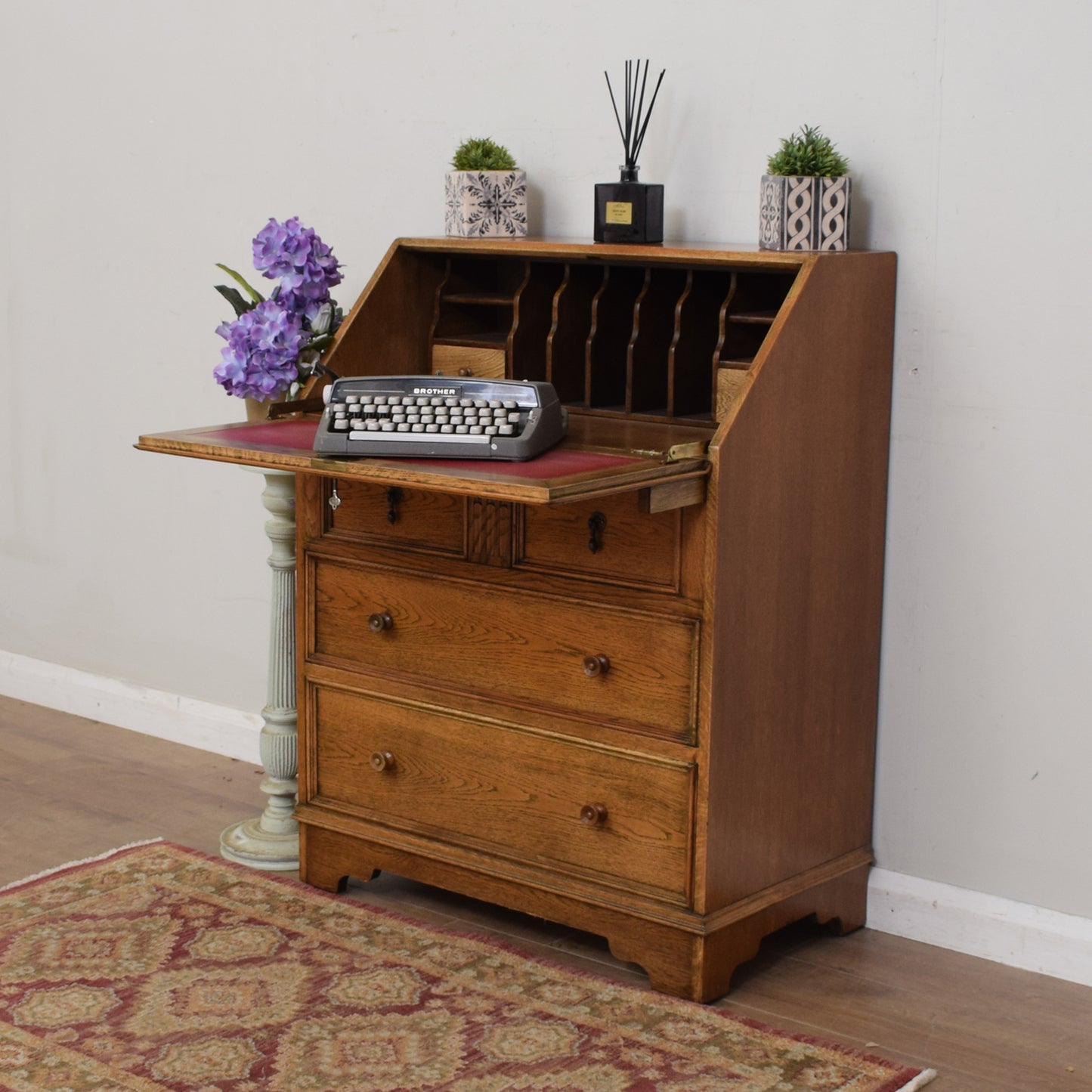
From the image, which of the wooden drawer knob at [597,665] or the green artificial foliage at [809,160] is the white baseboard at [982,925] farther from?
the green artificial foliage at [809,160]

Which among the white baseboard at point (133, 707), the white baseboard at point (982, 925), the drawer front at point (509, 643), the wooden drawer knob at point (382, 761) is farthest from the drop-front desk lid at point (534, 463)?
the white baseboard at point (133, 707)

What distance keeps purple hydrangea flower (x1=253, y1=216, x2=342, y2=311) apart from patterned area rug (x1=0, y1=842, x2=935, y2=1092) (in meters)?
1.14

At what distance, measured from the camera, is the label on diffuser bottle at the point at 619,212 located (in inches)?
112

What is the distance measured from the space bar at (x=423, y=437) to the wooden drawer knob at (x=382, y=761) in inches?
29.2

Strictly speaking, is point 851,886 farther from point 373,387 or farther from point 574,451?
point 373,387

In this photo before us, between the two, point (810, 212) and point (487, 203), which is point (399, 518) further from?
point (810, 212)

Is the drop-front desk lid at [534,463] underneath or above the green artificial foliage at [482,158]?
underneath

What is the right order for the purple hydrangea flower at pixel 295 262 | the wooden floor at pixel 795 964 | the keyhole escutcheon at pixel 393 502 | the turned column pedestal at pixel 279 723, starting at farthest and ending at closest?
1. the turned column pedestal at pixel 279 723
2. the purple hydrangea flower at pixel 295 262
3. the keyhole escutcheon at pixel 393 502
4. the wooden floor at pixel 795 964

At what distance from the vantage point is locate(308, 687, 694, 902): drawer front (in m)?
2.64

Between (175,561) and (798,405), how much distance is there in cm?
200

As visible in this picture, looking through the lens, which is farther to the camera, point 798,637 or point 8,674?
point 8,674

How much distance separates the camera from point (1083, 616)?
8.84ft

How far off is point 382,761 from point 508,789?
10.7 inches

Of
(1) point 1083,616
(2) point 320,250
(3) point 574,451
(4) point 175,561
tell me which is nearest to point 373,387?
(3) point 574,451
